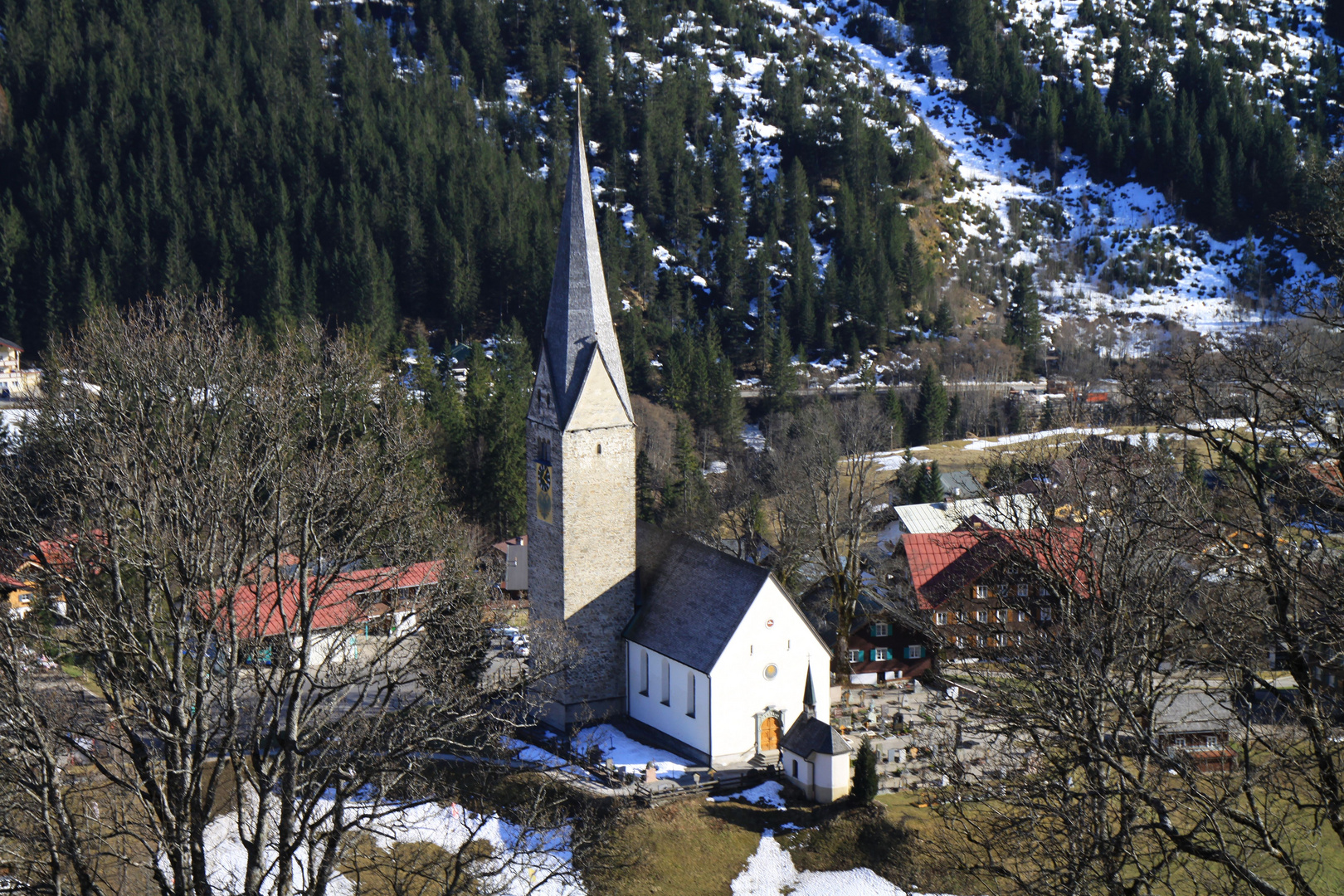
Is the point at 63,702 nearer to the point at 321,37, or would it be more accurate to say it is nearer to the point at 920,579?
the point at 920,579

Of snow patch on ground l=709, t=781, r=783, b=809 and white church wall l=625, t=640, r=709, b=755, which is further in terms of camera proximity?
white church wall l=625, t=640, r=709, b=755

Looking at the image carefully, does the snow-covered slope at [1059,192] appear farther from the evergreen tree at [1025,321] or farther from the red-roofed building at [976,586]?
the red-roofed building at [976,586]

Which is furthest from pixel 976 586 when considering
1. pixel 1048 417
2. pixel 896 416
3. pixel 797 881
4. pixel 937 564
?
pixel 1048 417

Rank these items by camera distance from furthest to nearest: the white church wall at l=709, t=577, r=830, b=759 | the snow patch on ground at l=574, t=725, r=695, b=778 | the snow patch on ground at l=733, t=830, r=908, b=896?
1. the white church wall at l=709, t=577, r=830, b=759
2. the snow patch on ground at l=574, t=725, r=695, b=778
3. the snow patch on ground at l=733, t=830, r=908, b=896

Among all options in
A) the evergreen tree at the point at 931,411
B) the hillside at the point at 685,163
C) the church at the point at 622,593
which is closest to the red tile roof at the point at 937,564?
the church at the point at 622,593

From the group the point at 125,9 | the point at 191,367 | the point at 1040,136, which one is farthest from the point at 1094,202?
the point at 191,367

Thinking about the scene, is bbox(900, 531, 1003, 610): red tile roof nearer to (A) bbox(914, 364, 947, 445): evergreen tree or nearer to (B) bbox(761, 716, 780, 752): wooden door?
(B) bbox(761, 716, 780, 752): wooden door

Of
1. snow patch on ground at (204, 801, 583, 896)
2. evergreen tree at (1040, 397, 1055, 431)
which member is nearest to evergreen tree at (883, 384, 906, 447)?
evergreen tree at (1040, 397, 1055, 431)
